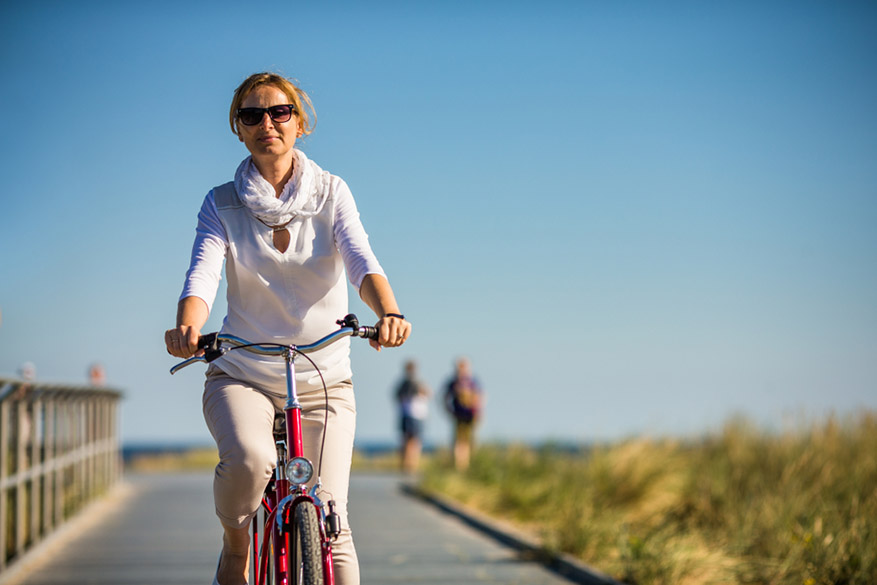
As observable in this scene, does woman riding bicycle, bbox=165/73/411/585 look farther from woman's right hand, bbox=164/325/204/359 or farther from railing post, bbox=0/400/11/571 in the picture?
railing post, bbox=0/400/11/571

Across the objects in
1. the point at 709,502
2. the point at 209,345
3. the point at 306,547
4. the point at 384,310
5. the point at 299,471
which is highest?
the point at 384,310

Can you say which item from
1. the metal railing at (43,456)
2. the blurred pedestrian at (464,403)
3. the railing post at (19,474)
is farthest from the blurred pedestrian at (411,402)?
the railing post at (19,474)

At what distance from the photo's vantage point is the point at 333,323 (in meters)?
4.00

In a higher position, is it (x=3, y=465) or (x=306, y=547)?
(x=3, y=465)

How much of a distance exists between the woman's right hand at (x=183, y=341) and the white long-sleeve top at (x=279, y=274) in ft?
0.86

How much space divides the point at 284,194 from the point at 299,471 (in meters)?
0.99

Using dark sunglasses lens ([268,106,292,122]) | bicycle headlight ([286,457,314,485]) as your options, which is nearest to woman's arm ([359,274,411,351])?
bicycle headlight ([286,457,314,485])

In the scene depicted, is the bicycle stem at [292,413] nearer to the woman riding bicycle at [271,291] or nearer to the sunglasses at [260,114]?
the woman riding bicycle at [271,291]

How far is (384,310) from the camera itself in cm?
380

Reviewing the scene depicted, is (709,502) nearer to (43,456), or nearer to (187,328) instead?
(43,456)

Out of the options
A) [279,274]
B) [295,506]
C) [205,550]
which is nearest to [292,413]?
[295,506]

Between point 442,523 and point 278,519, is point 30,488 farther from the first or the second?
point 278,519

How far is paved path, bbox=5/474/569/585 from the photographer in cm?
823

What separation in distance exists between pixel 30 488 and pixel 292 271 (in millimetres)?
6450
